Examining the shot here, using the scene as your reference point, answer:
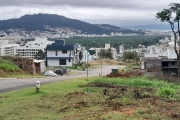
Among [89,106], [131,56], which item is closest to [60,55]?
[131,56]

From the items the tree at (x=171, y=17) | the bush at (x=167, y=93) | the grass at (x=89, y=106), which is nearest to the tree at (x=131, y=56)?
the tree at (x=171, y=17)

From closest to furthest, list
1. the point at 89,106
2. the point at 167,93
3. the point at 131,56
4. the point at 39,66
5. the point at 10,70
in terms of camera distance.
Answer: the point at 89,106 < the point at 167,93 < the point at 10,70 < the point at 39,66 < the point at 131,56

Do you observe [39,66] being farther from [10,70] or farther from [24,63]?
[10,70]

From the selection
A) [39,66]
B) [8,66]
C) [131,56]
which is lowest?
[131,56]

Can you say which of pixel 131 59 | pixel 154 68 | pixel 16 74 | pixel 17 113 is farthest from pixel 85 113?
pixel 131 59

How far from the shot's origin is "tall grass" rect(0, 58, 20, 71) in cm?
2606

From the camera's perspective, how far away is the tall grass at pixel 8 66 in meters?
26.1

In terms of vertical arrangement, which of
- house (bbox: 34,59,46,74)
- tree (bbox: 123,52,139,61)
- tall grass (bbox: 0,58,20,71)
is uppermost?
tall grass (bbox: 0,58,20,71)

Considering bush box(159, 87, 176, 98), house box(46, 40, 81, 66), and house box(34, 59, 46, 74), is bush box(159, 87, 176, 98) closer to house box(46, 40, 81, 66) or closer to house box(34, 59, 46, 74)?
house box(34, 59, 46, 74)

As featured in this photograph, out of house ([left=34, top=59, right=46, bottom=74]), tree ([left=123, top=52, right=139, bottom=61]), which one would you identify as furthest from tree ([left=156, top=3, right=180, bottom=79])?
tree ([left=123, top=52, right=139, bottom=61])

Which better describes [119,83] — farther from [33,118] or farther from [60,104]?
[33,118]

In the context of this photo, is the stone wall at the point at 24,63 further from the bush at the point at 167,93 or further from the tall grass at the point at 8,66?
the bush at the point at 167,93

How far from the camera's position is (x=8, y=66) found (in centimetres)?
Answer: 2652

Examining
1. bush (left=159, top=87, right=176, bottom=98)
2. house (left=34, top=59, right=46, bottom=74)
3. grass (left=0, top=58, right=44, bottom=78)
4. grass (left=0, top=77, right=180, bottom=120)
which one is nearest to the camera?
grass (left=0, top=77, right=180, bottom=120)
